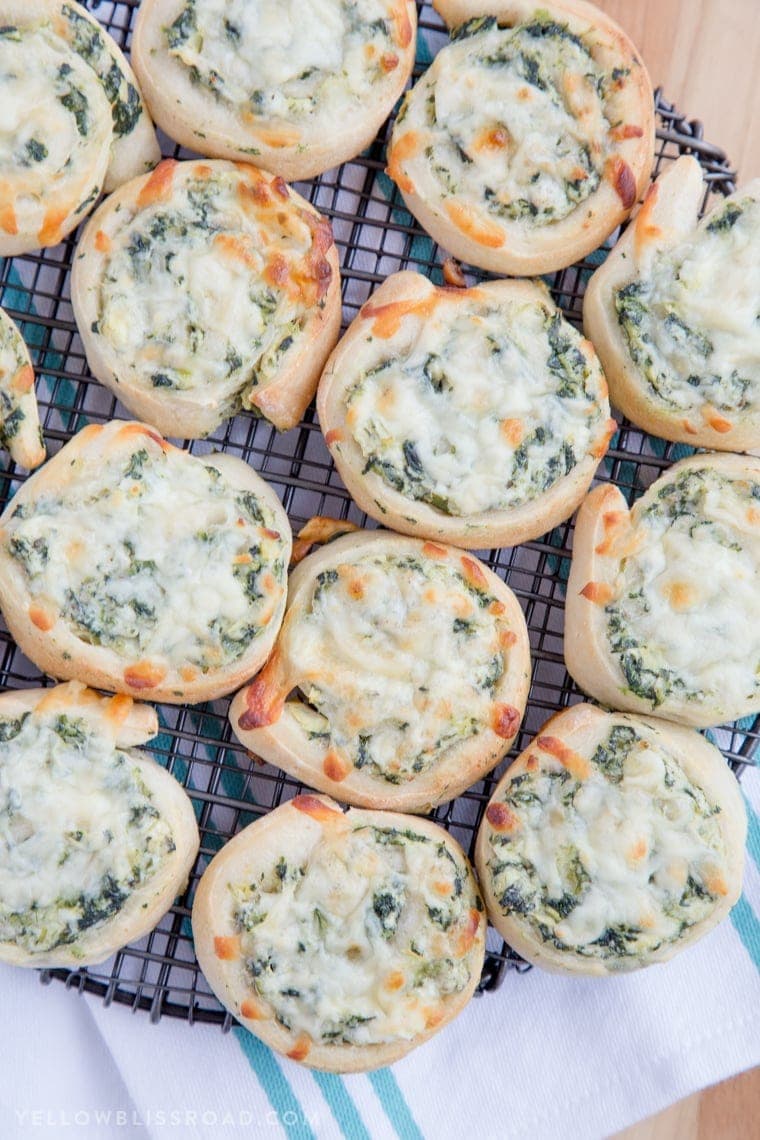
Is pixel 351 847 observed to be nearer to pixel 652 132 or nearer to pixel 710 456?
pixel 710 456

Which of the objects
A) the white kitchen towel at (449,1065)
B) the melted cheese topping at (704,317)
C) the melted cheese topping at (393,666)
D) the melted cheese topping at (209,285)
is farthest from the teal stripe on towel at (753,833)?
the melted cheese topping at (209,285)

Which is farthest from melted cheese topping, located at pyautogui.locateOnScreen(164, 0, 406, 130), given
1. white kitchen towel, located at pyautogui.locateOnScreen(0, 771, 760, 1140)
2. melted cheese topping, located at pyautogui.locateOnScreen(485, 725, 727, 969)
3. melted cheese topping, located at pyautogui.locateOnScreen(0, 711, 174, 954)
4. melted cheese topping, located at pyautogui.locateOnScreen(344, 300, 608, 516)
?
white kitchen towel, located at pyautogui.locateOnScreen(0, 771, 760, 1140)

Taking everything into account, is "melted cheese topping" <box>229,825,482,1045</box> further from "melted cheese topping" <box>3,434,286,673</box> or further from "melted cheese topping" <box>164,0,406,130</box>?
"melted cheese topping" <box>164,0,406,130</box>

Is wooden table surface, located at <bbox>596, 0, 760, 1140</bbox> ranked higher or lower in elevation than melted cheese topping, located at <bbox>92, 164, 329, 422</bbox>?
higher

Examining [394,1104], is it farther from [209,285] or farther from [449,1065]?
[209,285]

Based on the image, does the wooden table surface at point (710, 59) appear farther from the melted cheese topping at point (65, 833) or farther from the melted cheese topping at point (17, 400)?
the melted cheese topping at point (65, 833)

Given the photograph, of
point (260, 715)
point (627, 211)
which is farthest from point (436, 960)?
point (627, 211)
